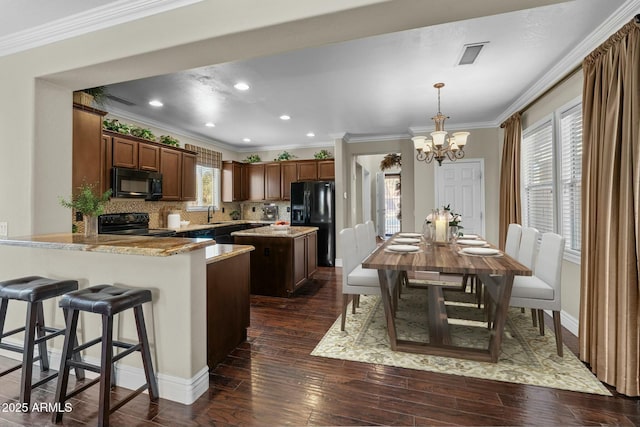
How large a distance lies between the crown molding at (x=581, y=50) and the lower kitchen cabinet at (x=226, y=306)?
11.1 feet

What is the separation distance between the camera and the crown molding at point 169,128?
436 centimetres

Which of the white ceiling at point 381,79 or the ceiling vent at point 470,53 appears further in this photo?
the ceiling vent at point 470,53

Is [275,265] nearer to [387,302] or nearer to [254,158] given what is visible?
[387,302]

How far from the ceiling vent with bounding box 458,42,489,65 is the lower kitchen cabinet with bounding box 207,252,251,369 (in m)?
2.71

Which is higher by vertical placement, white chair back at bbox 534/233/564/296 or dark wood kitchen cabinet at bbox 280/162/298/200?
dark wood kitchen cabinet at bbox 280/162/298/200

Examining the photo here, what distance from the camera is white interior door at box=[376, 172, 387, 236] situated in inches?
419

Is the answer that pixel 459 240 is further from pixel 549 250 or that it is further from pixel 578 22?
pixel 578 22

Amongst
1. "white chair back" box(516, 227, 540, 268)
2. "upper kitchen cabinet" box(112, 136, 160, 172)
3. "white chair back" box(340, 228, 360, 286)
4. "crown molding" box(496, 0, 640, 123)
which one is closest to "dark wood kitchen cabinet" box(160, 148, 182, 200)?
"upper kitchen cabinet" box(112, 136, 160, 172)

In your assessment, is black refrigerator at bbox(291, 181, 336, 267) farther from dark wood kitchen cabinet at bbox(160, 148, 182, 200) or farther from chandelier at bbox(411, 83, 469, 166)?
chandelier at bbox(411, 83, 469, 166)

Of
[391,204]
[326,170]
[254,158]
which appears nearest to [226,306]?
[326,170]

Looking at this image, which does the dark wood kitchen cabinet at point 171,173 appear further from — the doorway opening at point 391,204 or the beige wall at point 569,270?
the doorway opening at point 391,204

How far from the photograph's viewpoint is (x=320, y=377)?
2.15m

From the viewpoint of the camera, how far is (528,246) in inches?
117

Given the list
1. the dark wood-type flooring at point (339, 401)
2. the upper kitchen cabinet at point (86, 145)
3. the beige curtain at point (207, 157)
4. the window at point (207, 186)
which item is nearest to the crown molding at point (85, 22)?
the upper kitchen cabinet at point (86, 145)
